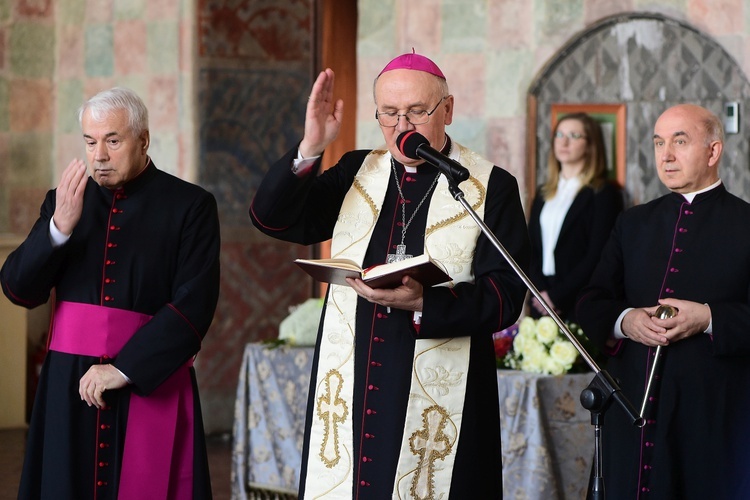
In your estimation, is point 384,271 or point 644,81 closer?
point 384,271

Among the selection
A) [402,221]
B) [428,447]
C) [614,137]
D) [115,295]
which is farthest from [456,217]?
[614,137]

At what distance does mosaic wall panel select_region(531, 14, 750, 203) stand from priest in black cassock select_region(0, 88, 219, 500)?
325 centimetres

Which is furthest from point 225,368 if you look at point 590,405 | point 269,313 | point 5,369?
point 590,405

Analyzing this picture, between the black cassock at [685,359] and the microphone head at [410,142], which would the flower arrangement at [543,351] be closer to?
the black cassock at [685,359]

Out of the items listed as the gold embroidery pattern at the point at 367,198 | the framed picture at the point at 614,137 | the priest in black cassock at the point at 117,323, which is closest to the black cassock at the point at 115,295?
the priest in black cassock at the point at 117,323

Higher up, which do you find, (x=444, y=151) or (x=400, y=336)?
(x=444, y=151)

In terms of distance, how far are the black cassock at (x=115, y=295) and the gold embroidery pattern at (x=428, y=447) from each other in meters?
0.74

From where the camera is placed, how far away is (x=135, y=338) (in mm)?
3551

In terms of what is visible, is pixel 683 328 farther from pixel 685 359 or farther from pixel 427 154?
pixel 427 154

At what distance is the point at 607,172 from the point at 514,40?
0.97m

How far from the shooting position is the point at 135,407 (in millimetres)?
3617

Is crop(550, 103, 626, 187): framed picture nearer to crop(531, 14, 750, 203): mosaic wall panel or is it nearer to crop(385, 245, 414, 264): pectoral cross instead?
crop(531, 14, 750, 203): mosaic wall panel

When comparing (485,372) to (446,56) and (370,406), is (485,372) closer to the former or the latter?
(370,406)

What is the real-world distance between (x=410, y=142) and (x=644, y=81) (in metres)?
3.49
